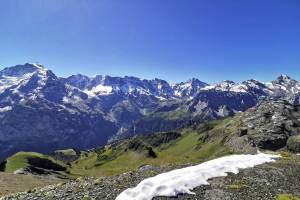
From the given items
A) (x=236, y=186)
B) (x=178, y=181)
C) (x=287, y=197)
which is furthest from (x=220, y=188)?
(x=287, y=197)

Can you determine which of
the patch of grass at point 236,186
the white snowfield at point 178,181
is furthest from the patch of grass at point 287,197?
the white snowfield at point 178,181

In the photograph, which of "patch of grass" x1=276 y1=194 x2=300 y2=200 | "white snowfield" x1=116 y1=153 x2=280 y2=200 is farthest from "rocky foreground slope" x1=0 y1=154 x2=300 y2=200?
"white snowfield" x1=116 y1=153 x2=280 y2=200

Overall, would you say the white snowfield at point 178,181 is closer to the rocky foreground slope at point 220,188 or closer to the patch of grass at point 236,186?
the rocky foreground slope at point 220,188

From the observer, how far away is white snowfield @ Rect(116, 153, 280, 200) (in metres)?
39.8

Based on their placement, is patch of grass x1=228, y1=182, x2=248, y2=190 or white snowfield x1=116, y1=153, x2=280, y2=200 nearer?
white snowfield x1=116, y1=153, x2=280, y2=200

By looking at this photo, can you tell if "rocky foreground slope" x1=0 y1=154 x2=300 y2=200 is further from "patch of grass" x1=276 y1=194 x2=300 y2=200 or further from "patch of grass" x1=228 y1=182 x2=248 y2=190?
"patch of grass" x1=276 y1=194 x2=300 y2=200

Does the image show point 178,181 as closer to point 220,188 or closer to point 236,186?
point 220,188

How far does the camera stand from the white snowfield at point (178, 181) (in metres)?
39.8

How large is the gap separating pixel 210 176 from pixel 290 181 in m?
10.8

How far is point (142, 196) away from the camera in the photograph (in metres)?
38.9

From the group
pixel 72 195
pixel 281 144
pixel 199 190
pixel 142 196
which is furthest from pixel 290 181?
pixel 281 144

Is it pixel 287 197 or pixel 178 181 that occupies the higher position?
pixel 178 181

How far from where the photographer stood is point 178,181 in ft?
144

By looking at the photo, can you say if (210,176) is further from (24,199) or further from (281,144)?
(281,144)
